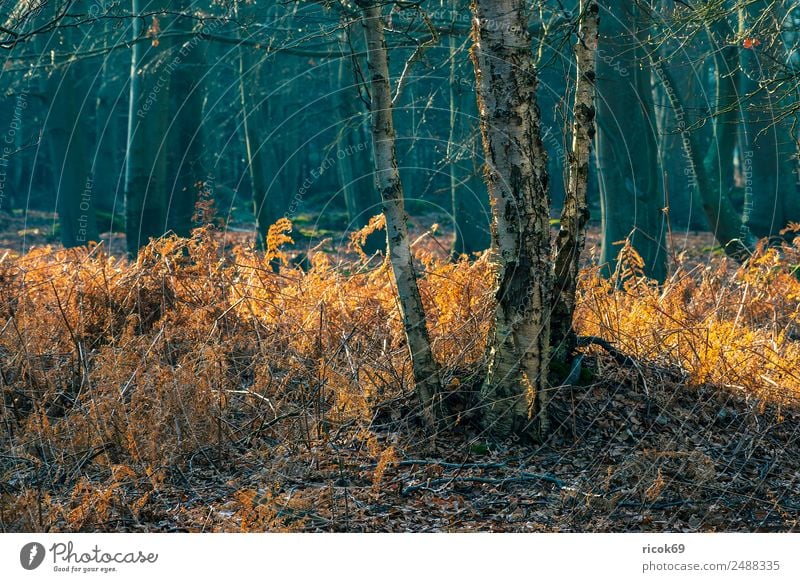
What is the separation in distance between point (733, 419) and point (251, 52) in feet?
51.9

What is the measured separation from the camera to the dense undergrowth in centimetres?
465

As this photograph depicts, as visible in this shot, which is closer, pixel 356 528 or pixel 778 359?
pixel 356 528

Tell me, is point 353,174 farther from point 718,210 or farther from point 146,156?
point 718,210

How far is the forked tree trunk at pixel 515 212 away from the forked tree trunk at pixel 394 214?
0.42 m

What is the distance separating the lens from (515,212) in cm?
513

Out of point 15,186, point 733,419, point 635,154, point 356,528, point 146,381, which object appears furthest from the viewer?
point 15,186

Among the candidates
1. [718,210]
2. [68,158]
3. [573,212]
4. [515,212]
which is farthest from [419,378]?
[68,158]

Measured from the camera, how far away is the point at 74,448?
→ 5188 mm

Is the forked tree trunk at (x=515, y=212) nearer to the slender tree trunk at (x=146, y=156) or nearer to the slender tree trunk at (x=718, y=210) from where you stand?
the slender tree trunk at (x=718, y=210)

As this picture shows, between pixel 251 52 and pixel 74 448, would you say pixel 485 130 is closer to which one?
pixel 74 448

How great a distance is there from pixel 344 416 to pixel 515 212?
1757 mm

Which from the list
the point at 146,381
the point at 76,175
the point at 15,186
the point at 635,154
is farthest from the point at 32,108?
the point at 146,381

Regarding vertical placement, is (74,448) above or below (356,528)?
above

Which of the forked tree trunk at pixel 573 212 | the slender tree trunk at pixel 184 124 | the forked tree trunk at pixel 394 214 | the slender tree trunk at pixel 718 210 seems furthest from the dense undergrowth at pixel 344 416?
the slender tree trunk at pixel 184 124
